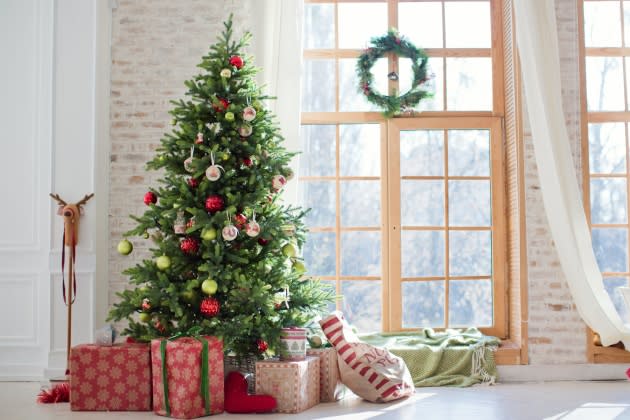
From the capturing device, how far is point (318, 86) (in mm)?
6598

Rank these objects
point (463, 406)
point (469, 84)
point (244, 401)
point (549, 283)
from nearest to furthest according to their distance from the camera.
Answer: point (244, 401), point (463, 406), point (549, 283), point (469, 84)

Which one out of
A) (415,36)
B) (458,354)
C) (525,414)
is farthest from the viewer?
Result: (415,36)

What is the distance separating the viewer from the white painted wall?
5.91 metres

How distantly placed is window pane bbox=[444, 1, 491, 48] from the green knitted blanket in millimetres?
2533

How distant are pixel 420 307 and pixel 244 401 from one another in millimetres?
2220

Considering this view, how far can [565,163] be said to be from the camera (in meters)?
5.92

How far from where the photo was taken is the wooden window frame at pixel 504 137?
6.09 metres

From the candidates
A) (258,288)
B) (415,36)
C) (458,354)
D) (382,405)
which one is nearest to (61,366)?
(258,288)

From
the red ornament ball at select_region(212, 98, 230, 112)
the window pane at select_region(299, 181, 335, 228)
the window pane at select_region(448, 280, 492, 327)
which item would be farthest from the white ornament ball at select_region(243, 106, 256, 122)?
the window pane at select_region(448, 280, 492, 327)

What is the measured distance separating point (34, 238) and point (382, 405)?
3.13 m

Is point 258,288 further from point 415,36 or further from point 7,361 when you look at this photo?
point 415,36

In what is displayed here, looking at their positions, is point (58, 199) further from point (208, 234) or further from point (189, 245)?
point (208, 234)

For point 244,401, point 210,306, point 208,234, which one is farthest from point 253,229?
point 244,401

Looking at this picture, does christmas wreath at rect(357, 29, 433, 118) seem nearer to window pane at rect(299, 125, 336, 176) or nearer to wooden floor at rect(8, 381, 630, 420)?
window pane at rect(299, 125, 336, 176)
